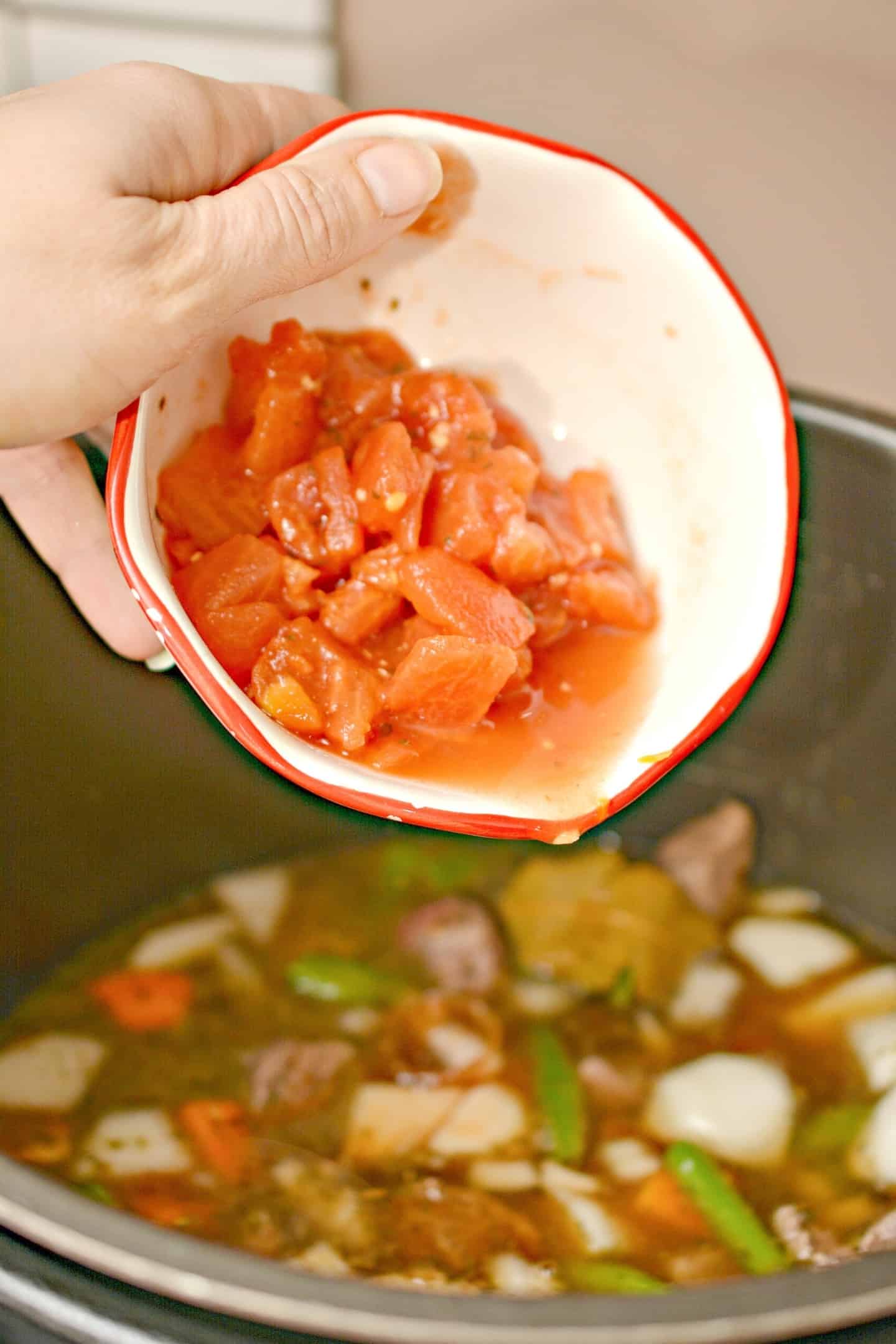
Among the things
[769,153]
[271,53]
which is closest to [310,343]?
[271,53]

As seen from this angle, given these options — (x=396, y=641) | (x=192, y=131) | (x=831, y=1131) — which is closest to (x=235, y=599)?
(x=396, y=641)

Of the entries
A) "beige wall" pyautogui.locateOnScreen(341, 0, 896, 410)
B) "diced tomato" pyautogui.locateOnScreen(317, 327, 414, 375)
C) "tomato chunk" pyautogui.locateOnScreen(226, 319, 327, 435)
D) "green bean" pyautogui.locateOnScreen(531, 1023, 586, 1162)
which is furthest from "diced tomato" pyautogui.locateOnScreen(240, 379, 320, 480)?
"green bean" pyautogui.locateOnScreen(531, 1023, 586, 1162)

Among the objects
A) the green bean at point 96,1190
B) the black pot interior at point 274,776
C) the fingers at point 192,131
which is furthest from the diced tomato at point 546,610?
the green bean at point 96,1190

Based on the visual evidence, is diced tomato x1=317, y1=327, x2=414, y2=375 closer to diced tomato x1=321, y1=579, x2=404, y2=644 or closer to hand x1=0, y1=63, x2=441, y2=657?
hand x1=0, y1=63, x2=441, y2=657

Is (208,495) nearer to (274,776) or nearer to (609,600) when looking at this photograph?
(609,600)

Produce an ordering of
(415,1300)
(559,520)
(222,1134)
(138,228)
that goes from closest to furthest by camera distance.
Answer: (415,1300) < (138,228) < (559,520) < (222,1134)

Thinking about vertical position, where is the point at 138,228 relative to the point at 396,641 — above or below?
above

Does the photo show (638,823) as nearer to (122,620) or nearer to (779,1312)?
(122,620)

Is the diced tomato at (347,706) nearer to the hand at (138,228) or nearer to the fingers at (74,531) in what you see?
the hand at (138,228)
